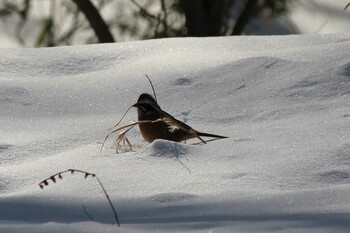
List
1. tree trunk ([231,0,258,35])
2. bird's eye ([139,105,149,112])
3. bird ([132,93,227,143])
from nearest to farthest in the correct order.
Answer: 1. bird ([132,93,227,143])
2. bird's eye ([139,105,149,112])
3. tree trunk ([231,0,258,35])

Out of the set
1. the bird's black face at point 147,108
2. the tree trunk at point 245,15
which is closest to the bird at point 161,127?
the bird's black face at point 147,108

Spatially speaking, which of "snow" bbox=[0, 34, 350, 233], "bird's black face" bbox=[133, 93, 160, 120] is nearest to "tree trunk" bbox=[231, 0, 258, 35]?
"snow" bbox=[0, 34, 350, 233]

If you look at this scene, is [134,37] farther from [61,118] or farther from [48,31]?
[61,118]

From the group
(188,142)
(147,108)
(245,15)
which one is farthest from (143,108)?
(245,15)

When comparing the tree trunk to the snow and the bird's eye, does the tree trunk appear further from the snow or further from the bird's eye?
the bird's eye

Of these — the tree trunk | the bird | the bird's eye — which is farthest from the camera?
the tree trunk

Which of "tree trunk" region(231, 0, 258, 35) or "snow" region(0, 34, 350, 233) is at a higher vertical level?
"tree trunk" region(231, 0, 258, 35)
